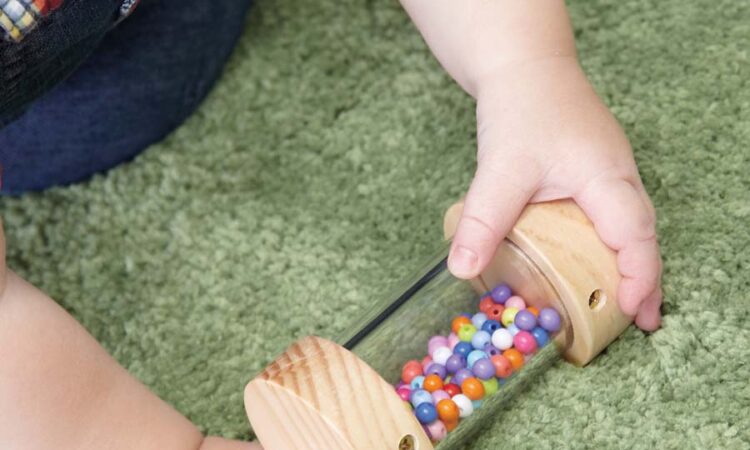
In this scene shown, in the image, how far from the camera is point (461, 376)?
68 centimetres

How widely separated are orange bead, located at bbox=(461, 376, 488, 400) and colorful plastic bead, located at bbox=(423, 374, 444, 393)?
0.05 feet

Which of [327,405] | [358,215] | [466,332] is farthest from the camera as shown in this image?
[358,215]

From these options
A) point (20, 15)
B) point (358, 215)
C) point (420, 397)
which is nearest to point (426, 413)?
point (420, 397)

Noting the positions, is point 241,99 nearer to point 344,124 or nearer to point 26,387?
point 344,124

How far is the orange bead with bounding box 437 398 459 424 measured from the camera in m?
0.66

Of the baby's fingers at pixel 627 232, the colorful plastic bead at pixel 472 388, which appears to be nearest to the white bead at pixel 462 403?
the colorful plastic bead at pixel 472 388

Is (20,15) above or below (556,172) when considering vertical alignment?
above

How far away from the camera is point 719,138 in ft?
2.75

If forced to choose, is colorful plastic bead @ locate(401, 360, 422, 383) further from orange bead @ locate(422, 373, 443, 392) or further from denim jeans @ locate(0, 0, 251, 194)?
denim jeans @ locate(0, 0, 251, 194)

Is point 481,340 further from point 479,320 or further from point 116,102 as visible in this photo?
point 116,102

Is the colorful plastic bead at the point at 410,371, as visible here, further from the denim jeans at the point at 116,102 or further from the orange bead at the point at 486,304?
the denim jeans at the point at 116,102

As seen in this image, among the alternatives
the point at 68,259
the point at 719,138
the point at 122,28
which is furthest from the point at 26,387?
the point at 719,138

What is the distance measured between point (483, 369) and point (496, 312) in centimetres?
5

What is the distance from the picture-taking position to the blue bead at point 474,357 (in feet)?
2.25
